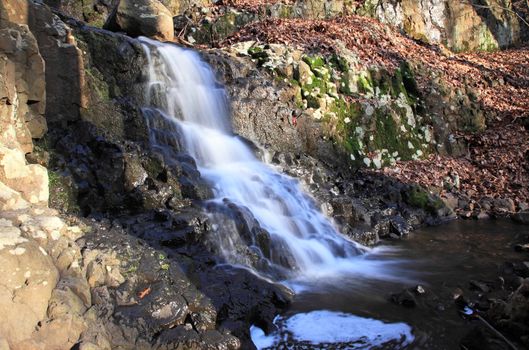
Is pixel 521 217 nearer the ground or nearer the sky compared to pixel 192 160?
nearer the ground

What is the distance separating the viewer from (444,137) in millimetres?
12195

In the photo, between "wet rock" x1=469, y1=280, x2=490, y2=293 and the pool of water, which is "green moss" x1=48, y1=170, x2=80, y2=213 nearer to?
the pool of water

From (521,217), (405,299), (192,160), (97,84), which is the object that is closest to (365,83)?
(521,217)

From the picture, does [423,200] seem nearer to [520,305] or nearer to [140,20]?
[520,305]

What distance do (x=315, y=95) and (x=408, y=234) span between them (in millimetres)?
4233

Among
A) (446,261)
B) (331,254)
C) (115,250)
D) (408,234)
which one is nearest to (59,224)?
(115,250)

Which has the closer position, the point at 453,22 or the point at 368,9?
the point at 368,9

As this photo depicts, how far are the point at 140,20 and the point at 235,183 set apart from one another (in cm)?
603

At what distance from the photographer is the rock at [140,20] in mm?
10969

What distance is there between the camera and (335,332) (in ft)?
14.8

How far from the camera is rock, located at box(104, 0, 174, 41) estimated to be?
11.0 meters

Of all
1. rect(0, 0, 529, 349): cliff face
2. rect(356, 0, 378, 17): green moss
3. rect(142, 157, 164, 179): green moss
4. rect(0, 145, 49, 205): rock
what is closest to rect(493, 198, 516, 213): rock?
rect(0, 0, 529, 349): cliff face

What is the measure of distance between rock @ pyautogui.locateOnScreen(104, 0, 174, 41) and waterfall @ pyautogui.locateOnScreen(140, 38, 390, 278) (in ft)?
4.25

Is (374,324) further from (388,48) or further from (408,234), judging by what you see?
(388,48)
